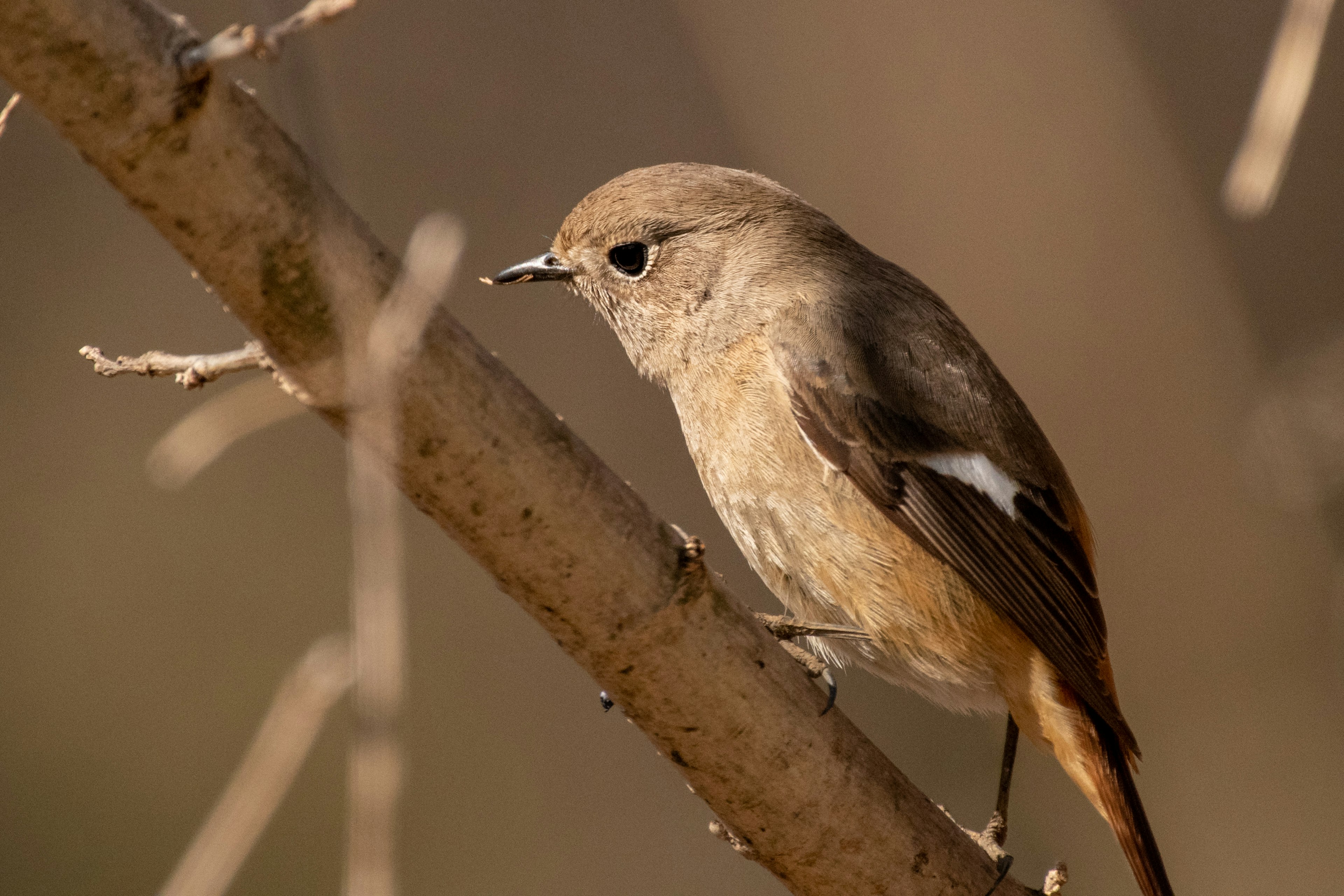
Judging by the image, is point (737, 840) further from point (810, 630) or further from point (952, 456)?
point (952, 456)

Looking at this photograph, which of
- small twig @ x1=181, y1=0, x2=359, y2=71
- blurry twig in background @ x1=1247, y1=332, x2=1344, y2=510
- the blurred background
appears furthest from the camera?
the blurred background

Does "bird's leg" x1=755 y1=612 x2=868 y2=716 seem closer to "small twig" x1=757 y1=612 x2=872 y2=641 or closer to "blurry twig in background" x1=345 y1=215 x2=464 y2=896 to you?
"small twig" x1=757 y1=612 x2=872 y2=641

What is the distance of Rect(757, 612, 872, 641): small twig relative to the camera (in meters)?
2.49

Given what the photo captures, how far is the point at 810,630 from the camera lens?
2.50 meters

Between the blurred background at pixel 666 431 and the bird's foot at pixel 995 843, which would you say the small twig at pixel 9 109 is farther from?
the blurred background at pixel 666 431

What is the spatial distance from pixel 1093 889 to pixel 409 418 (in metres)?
3.69

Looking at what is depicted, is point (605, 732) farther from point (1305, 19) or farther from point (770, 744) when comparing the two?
point (1305, 19)

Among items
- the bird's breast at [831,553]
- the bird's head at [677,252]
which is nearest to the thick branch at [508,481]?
the bird's breast at [831,553]

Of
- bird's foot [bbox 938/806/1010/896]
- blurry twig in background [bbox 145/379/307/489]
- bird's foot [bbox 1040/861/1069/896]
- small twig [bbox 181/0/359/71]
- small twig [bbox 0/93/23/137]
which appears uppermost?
small twig [bbox 0/93/23/137]

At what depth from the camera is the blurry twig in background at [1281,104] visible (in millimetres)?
1576

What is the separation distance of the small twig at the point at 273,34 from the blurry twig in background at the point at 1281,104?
3.73ft

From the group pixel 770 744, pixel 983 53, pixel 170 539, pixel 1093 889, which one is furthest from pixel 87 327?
pixel 1093 889

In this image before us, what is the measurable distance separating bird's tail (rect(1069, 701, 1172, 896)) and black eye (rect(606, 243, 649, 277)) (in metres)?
1.41

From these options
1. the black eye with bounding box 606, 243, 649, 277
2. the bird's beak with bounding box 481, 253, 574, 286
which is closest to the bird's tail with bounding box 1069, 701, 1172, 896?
the black eye with bounding box 606, 243, 649, 277
